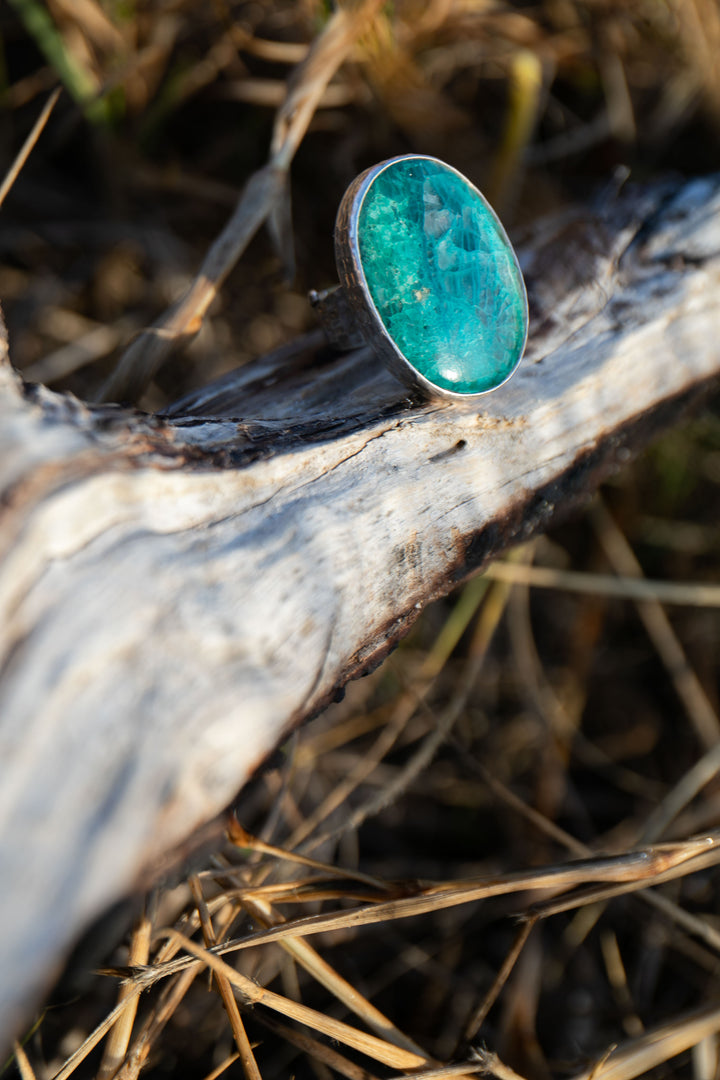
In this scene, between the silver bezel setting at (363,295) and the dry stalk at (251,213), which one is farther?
the dry stalk at (251,213)

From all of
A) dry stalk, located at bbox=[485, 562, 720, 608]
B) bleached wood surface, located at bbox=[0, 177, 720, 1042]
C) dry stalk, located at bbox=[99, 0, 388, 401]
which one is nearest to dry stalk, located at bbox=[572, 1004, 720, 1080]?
bleached wood surface, located at bbox=[0, 177, 720, 1042]

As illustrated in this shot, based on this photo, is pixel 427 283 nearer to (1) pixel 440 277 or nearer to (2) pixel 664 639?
(1) pixel 440 277

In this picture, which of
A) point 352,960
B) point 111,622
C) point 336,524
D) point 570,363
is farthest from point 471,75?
point 352,960

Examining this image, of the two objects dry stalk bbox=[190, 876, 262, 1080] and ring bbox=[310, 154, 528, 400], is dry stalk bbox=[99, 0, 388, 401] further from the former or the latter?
dry stalk bbox=[190, 876, 262, 1080]

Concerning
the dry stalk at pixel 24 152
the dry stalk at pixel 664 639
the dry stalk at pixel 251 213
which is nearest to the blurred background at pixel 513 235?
the dry stalk at pixel 664 639

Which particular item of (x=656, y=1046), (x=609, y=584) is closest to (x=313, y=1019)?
(x=656, y=1046)

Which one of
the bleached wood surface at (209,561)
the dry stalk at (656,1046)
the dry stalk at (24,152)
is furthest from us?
the dry stalk at (24,152)

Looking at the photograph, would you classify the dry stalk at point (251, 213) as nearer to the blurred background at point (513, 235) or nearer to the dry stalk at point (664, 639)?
the blurred background at point (513, 235)

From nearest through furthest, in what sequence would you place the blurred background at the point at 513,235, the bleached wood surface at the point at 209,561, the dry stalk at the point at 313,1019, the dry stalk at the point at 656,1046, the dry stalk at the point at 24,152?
1. the bleached wood surface at the point at 209,561
2. the dry stalk at the point at 313,1019
3. the dry stalk at the point at 656,1046
4. the dry stalk at the point at 24,152
5. the blurred background at the point at 513,235
